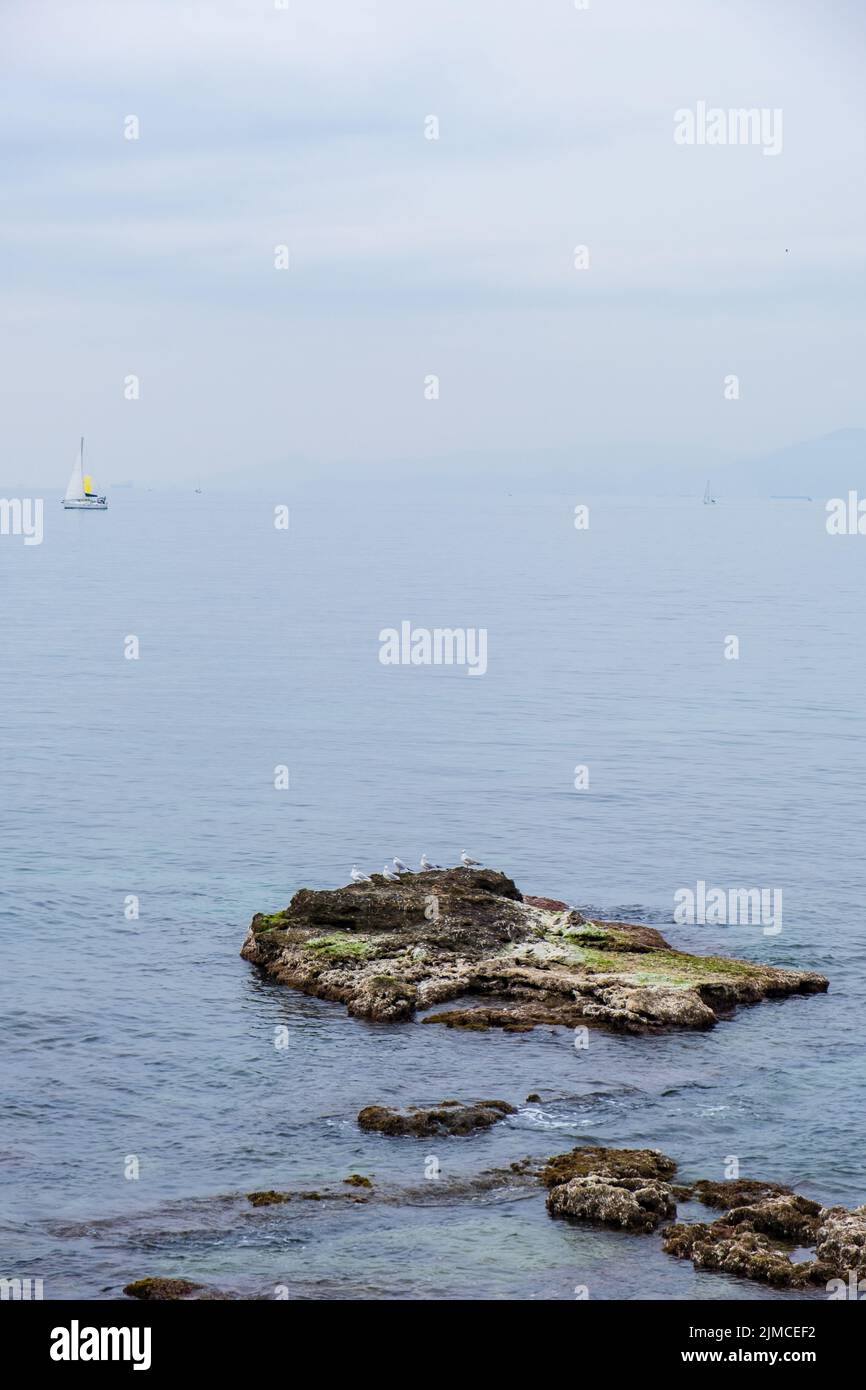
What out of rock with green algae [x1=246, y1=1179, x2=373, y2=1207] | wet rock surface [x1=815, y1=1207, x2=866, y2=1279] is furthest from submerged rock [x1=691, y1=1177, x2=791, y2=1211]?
rock with green algae [x1=246, y1=1179, x2=373, y2=1207]

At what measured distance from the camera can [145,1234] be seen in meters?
35.4

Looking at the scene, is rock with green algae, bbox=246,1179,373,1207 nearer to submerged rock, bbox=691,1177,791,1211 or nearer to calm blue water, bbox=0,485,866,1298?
calm blue water, bbox=0,485,866,1298

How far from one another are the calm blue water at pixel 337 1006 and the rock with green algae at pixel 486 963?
1.02 metres

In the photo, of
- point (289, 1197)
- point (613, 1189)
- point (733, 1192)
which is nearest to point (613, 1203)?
point (613, 1189)

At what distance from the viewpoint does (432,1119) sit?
41.3 m

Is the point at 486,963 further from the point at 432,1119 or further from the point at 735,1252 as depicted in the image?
the point at 735,1252

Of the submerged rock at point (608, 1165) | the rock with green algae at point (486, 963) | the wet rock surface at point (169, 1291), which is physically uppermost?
the rock with green algae at point (486, 963)

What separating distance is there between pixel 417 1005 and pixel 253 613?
14674 cm

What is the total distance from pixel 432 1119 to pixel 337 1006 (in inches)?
419

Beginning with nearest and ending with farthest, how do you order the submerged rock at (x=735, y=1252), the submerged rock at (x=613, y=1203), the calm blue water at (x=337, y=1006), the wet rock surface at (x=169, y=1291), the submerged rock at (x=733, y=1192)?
the wet rock surface at (x=169, y=1291) < the submerged rock at (x=735, y=1252) < the calm blue water at (x=337, y=1006) < the submerged rock at (x=613, y=1203) < the submerged rock at (x=733, y=1192)

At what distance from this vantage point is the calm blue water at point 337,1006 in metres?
35.5

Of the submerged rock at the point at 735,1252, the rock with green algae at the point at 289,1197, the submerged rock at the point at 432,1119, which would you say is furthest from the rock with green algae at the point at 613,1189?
the rock with green algae at the point at 289,1197

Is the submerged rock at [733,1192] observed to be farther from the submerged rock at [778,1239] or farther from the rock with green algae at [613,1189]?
the rock with green algae at [613,1189]
